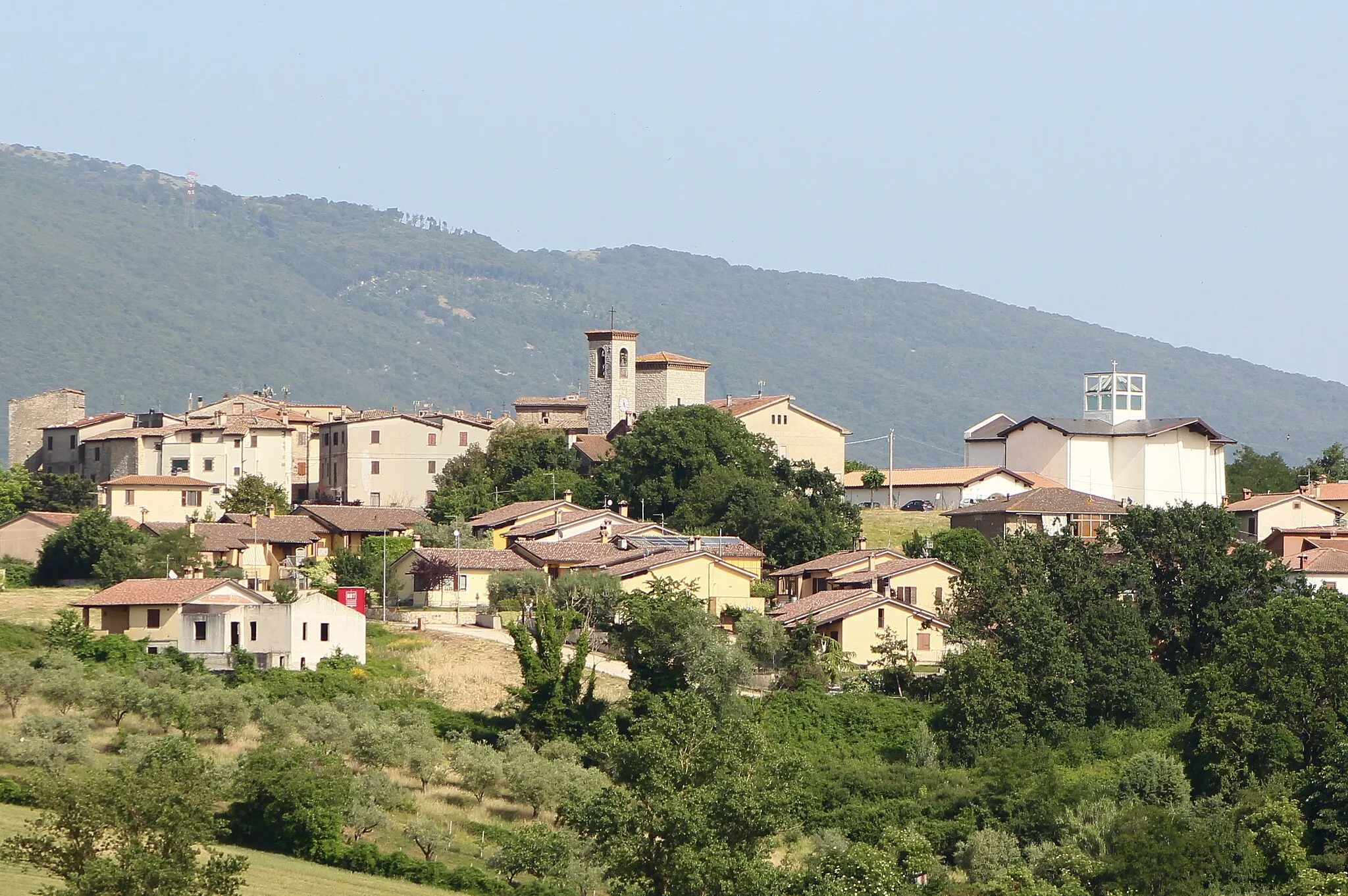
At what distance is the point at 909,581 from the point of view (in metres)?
59.9

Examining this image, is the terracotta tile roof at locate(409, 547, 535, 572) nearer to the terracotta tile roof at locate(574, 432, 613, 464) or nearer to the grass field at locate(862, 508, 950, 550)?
the grass field at locate(862, 508, 950, 550)

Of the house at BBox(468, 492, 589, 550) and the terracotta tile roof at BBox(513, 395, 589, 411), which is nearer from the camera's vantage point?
the house at BBox(468, 492, 589, 550)

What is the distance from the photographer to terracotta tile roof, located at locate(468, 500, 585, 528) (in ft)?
234

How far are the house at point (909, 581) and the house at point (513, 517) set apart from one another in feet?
45.3

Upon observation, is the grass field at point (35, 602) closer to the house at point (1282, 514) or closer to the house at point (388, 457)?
the house at point (388, 457)

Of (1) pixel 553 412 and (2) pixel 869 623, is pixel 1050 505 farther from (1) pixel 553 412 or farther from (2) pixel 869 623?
(1) pixel 553 412

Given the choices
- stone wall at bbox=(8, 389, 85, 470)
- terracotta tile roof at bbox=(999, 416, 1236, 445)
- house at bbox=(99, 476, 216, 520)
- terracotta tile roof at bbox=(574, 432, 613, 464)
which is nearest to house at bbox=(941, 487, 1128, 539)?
terracotta tile roof at bbox=(999, 416, 1236, 445)

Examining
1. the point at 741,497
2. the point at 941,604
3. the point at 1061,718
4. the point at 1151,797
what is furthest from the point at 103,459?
the point at 1151,797

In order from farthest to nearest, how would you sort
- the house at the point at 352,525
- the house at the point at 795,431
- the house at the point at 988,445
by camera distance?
the house at the point at 988,445
the house at the point at 795,431
the house at the point at 352,525

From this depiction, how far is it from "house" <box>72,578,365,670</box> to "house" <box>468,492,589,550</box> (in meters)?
15.3

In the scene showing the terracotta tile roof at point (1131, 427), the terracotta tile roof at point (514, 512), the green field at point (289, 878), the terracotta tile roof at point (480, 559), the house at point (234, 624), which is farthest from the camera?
the terracotta tile roof at point (1131, 427)

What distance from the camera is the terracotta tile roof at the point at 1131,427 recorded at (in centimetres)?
8069

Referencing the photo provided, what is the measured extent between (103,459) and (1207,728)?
179 ft

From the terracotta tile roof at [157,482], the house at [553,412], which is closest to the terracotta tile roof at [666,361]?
the house at [553,412]
